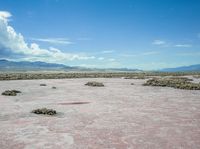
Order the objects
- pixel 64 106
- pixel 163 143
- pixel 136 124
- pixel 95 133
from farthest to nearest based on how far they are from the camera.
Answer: pixel 64 106
pixel 136 124
pixel 95 133
pixel 163 143

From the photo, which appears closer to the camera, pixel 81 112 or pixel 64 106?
pixel 81 112

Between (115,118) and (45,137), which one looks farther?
(115,118)

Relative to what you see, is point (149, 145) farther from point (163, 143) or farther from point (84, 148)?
point (84, 148)

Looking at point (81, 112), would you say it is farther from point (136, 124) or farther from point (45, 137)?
point (45, 137)

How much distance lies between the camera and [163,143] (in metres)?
10.6

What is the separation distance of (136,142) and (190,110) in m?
8.80

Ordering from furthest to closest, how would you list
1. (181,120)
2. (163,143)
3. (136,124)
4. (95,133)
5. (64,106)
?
(64,106) < (181,120) < (136,124) < (95,133) < (163,143)

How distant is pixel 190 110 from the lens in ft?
59.8

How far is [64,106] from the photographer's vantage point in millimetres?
19406

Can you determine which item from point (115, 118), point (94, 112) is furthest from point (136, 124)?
point (94, 112)

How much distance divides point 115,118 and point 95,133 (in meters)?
3.49

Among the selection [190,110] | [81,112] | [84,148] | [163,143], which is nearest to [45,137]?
[84,148]

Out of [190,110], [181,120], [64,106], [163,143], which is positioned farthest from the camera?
[64,106]

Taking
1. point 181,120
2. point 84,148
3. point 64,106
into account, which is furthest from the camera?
point 64,106
